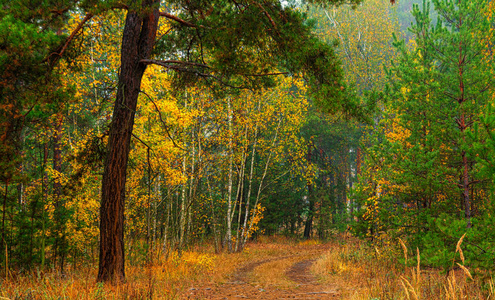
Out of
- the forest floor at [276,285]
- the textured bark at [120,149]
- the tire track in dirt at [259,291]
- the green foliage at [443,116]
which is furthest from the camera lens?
the green foliage at [443,116]

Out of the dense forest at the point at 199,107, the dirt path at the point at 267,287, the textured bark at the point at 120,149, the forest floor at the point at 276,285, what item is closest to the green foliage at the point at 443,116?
the dense forest at the point at 199,107

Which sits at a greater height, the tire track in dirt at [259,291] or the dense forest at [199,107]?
the dense forest at [199,107]

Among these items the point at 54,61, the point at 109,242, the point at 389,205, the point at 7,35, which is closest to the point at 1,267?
the point at 109,242

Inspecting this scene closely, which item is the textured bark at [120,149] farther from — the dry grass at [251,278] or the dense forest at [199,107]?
the dry grass at [251,278]

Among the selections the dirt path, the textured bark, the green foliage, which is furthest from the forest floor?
the green foliage

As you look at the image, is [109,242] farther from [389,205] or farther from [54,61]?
[389,205]

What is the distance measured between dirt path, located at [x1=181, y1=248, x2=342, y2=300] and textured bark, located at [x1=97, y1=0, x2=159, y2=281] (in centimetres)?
153

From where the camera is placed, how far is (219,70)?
575cm

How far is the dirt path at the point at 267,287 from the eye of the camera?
616 cm

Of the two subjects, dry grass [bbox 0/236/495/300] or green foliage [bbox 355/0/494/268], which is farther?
green foliage [bbox 355/0/494/268]

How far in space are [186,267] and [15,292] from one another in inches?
203

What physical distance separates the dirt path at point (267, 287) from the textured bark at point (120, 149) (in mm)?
1527

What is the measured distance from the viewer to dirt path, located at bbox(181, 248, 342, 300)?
20.2ft

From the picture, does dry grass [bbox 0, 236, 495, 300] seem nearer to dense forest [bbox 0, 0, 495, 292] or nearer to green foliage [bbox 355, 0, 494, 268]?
dense forest [bbox 0, 0, 495, 292]
